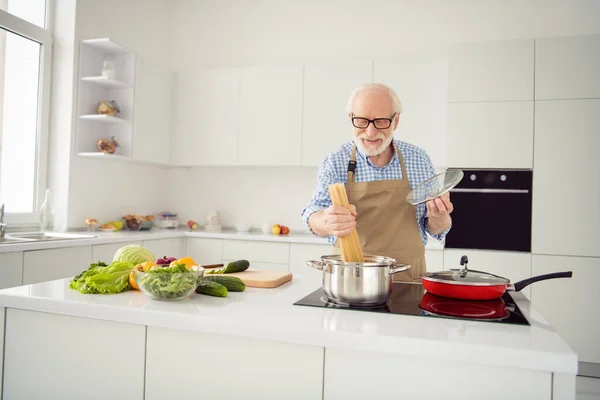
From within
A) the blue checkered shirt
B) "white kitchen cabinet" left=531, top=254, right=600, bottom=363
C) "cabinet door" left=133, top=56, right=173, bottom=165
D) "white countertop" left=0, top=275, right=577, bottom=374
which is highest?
"cabinet door" left=133, top=56, right=173, bottom=165

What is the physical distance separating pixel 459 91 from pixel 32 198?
343 centimetres

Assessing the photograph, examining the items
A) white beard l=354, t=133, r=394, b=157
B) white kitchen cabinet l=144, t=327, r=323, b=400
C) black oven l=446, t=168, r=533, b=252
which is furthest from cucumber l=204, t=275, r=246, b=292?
black oven l=446, t=168, r=533, b=252

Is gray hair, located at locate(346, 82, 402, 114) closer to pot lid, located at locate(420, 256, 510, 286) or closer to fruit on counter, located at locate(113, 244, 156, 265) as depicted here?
pot lid, located at locate(420, 256, 510, 286)

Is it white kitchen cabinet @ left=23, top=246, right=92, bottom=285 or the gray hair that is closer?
the gray hair

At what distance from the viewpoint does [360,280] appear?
4.51ft

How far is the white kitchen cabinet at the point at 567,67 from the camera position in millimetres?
3424

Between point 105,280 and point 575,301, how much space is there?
3.25m

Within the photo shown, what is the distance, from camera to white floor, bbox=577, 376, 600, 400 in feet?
10.1

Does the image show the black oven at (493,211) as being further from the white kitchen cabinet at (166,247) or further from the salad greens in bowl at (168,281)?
the salad greens in bowl at (168,281)

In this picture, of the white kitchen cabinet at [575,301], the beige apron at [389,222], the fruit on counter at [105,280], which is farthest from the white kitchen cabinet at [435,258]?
the fruit on counter at [105,280]

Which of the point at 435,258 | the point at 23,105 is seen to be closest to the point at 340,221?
the point at 435,258

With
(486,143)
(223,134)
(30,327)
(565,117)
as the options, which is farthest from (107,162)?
(565,117)

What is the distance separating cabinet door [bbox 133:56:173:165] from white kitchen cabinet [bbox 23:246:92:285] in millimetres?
1231

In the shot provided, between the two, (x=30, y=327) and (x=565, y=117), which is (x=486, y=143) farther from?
(x=30, y=327)
